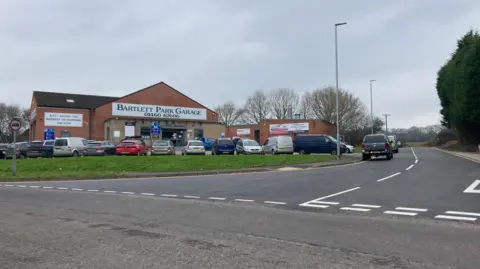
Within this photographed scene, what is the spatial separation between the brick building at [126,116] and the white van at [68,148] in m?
20.8

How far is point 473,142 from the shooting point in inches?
2042

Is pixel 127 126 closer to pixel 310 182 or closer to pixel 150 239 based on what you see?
pixel 310 182

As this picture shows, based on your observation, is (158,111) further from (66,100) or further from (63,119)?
(66,100)

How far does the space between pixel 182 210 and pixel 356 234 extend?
420 cm

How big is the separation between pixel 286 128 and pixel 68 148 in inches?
1645

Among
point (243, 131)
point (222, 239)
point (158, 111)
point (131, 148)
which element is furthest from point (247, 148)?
point (243, 131)

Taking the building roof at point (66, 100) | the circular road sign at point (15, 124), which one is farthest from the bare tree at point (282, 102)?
the circular road sign at point (15, 124)

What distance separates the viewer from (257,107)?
300 feet

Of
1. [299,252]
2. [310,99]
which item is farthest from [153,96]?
[299,252]

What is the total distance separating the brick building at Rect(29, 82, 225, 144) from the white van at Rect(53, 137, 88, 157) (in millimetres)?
20818

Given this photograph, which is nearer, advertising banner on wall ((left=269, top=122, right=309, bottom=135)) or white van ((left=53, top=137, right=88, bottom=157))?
white van ((left=53, top=137, right=88, bottom=157))

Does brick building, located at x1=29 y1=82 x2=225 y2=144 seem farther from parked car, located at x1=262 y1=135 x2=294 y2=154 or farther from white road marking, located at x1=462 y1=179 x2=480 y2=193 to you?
white road marking, located at x1=462 y1=179 x2=480 y2=193

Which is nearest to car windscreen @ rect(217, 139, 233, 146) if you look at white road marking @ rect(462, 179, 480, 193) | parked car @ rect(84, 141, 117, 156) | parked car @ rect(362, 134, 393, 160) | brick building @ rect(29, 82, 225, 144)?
parked car @ rect(84, 141, 117, 156)

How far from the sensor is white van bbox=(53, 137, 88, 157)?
108 feet
